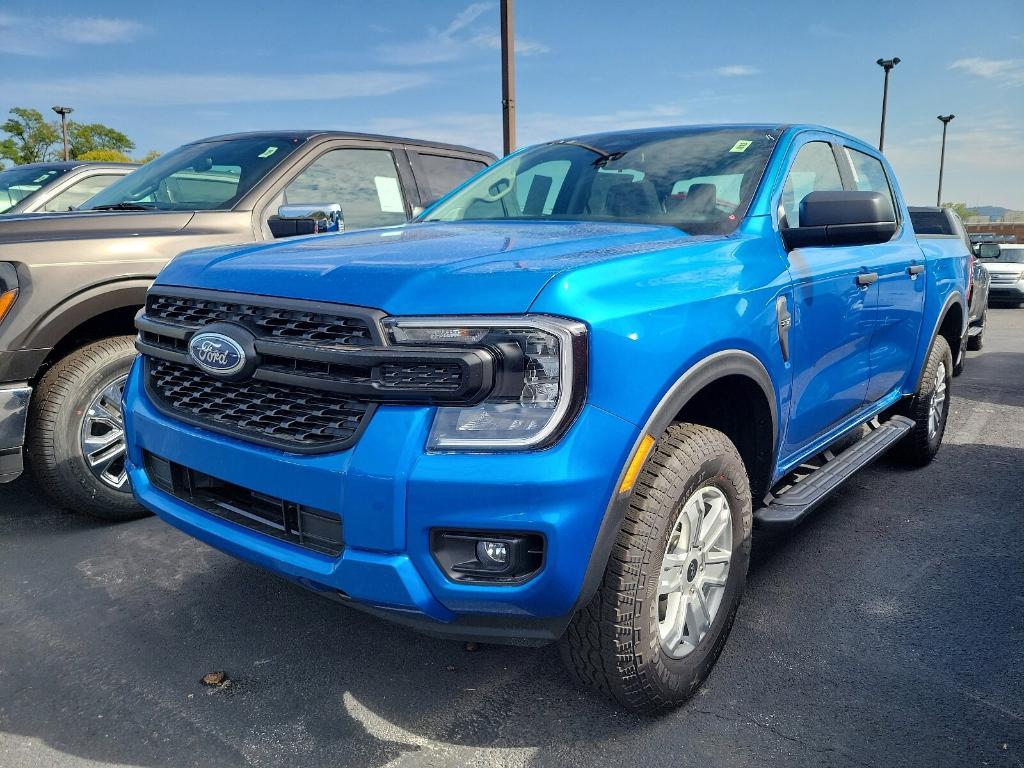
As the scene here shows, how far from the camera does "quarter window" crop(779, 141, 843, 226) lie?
3102mm

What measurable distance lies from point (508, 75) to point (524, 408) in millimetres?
8180

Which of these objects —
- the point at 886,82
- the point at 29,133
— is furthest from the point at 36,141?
the point at 886,82

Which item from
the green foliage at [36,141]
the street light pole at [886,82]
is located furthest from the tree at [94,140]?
the street light pole at [886,82]

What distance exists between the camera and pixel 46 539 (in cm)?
369

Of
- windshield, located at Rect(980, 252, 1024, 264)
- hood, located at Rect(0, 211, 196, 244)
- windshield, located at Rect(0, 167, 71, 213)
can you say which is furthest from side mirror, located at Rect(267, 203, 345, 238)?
windshield, located at Rect(980, 252, 1024, 264)

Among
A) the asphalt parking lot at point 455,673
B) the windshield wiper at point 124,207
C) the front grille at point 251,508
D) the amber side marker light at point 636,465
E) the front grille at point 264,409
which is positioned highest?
the windshield wiper at point 124,207

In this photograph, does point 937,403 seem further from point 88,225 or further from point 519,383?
point 88,225

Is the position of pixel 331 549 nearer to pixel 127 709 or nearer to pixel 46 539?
pixel 127 709

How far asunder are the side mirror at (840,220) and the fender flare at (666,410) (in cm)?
59

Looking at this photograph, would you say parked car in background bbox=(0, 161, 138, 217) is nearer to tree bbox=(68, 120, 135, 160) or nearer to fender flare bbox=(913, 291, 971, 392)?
fender flare bbox=(913, 291, 971, 392)

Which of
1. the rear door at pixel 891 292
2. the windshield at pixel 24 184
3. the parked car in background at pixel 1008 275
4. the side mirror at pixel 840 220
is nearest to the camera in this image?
the side mirror at pixel 840 220

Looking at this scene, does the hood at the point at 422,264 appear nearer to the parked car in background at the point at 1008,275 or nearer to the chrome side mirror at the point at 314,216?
the chrome side mirror at the point at 314,216

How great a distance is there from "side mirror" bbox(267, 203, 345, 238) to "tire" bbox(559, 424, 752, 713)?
208 centimetres

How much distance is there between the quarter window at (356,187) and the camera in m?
4.57
